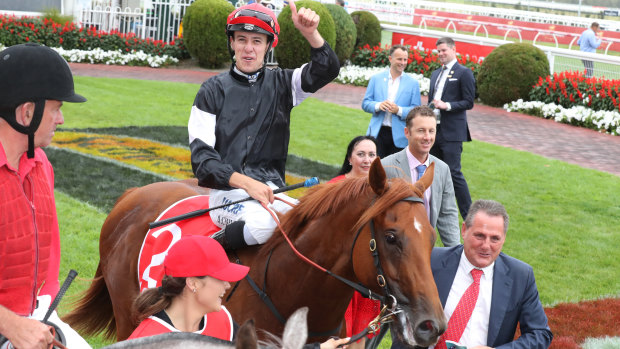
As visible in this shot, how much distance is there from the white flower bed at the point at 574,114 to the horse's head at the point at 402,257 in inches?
521

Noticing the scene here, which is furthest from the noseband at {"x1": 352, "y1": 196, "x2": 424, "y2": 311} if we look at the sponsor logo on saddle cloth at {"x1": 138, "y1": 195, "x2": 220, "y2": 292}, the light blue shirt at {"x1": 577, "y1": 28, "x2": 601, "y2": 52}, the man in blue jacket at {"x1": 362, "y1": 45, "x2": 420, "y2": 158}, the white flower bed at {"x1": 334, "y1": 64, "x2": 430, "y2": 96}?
the light blue shirt at {"x1": 577, "y1": 28, "x2": 601, "y2": 52}

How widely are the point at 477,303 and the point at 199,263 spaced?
1939 millimetres

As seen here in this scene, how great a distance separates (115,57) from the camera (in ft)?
66.3

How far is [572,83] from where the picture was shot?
16.9 m

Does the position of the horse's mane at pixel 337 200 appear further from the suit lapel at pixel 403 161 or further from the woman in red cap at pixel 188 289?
the suit lapel at pixel 403 161

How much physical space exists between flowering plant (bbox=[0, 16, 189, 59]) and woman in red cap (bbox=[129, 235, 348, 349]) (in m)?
18.1

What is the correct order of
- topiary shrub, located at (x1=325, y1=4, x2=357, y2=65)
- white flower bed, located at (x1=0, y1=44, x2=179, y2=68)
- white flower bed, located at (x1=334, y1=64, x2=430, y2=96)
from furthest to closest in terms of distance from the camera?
1. topiary shrub, located at (x1=325, y1=4, x2=357, y2=65)
2. white flower bed, located at (x1=334, y1=64, x2=430, y2=96)
3. white flower bed, located at (x1=0, y1=44, x2=179, y2=68)

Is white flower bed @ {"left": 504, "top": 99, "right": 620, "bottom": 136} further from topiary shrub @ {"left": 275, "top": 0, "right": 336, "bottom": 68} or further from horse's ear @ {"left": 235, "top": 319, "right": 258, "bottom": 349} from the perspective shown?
horse's ear @ {"left": 235, "top": 319, "right": 258, "bottom": 349}

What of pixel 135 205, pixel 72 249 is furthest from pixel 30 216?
pixel 72 249

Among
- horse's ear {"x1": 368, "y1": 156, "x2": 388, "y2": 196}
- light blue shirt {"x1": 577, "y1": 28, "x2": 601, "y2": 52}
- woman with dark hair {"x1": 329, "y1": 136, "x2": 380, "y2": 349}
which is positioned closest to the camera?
horse's ear {"x1": 368, "y1": 156, "x2": 388, "y2": 196}

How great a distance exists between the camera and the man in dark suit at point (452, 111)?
27.9 feet

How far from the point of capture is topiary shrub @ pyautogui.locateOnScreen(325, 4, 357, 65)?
69.0 feet

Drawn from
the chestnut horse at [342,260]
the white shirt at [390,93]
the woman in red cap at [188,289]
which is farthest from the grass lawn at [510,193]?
the woman in red cap at [188,289]

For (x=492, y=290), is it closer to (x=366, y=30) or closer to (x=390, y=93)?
(x=390, y=93)
